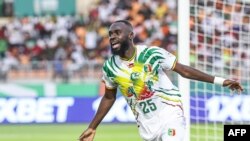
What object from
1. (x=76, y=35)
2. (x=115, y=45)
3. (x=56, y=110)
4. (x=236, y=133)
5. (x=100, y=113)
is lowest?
(x=56, y=110)

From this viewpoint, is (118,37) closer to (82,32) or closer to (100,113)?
(100,113)

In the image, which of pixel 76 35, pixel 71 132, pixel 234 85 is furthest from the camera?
pixel 76 35

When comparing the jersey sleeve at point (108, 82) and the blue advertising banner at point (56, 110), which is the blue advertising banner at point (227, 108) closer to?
the blue advertising banner at point (56, 110)

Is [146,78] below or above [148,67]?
below

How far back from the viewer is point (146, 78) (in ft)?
24.3

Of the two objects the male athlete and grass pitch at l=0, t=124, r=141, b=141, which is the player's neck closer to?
the male athlete

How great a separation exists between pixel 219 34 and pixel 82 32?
1279 cm

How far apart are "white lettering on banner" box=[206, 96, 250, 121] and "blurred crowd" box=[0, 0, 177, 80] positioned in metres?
8.41

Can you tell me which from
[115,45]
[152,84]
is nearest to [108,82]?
[152,84]

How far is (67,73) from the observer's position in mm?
23484

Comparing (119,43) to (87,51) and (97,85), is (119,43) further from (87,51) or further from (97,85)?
(87,51)

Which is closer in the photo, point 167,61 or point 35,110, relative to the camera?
point 167,61

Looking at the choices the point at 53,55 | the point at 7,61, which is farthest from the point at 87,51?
the point at 7,61

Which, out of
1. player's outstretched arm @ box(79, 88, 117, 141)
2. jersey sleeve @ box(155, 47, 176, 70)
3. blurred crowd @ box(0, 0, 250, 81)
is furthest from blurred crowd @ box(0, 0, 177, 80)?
jersey sleeve @ box(155, 47, 176, 70)
